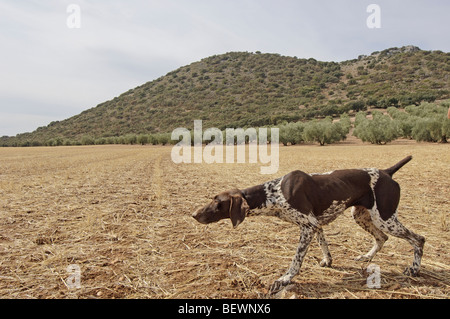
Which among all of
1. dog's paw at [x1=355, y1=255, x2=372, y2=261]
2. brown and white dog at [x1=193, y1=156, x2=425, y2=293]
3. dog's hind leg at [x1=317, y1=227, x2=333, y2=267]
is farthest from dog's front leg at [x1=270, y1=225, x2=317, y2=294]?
dog's paw at [x1=355, y1=255, x2=372, y2=261]

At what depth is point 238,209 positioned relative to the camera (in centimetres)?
412

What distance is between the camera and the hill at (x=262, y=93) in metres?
94.2

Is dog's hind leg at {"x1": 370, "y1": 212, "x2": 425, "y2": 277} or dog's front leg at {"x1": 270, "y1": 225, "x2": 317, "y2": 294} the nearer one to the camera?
dog's front leg at {"x1": 270, "y1": 225, "x2": 317, "y2": 294}

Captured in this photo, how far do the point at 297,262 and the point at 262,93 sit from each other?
120m

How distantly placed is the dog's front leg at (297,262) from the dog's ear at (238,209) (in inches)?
35.1

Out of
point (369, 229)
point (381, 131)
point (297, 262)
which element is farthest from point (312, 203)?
point (381, 131)

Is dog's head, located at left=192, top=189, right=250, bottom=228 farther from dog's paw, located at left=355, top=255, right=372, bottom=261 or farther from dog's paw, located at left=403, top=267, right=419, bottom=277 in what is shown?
dog's paw, located at left=403, top=267, right=419, bottom=277

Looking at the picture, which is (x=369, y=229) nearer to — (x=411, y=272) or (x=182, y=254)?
(x=411, y=272)

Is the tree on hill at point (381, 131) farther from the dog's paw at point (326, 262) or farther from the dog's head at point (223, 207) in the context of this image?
the dog's head at point (223, 207)

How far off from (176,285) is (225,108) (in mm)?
108362

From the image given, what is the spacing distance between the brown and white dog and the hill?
82.3 metres

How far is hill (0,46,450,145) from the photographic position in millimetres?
94250

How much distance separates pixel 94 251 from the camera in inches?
218
